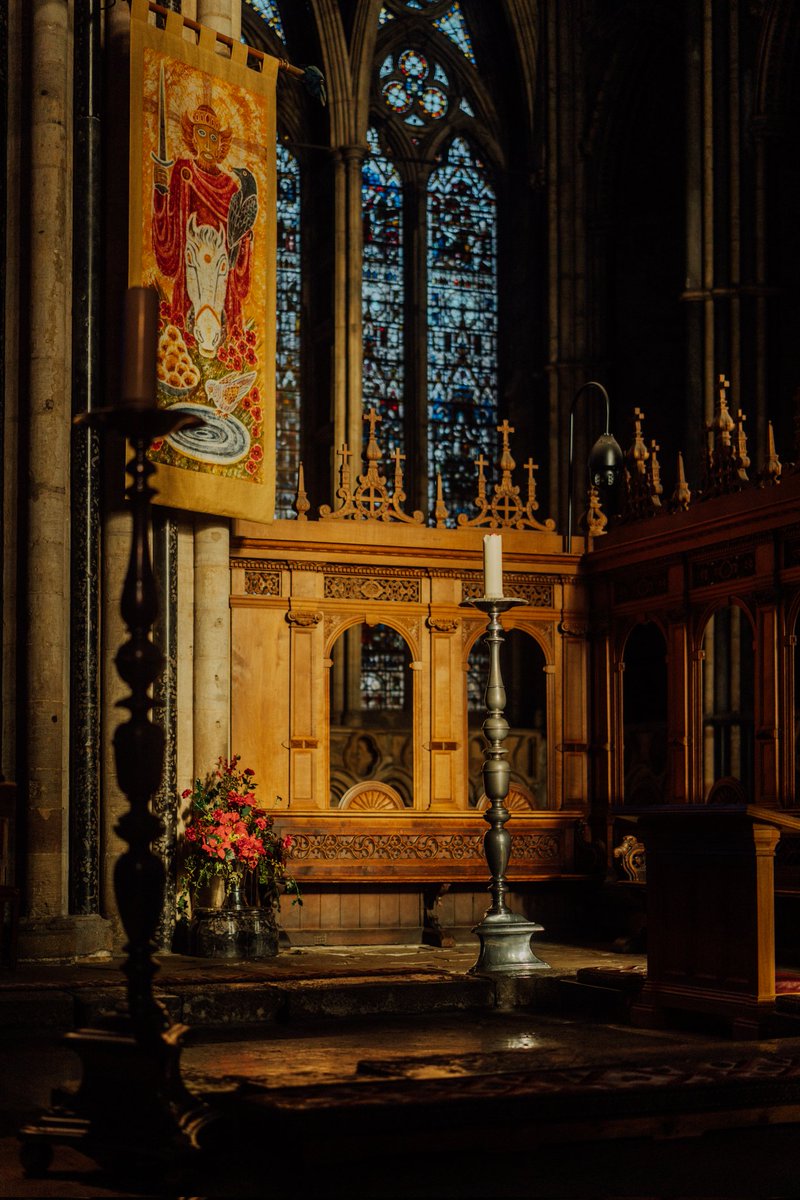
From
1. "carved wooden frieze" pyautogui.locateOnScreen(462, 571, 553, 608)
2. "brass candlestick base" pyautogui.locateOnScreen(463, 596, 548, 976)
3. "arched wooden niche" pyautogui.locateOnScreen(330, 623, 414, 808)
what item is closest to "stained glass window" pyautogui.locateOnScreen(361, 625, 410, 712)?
"arched wooden niche" pyautogui.locateOnScreen(330, 623, 414, 808)

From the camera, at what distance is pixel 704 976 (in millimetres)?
7699

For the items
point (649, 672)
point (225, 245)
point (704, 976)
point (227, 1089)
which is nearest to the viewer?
point (227, 1089)

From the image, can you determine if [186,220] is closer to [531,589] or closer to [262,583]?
[262,583]

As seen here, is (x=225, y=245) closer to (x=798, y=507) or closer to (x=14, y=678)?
(x=14, y=678)

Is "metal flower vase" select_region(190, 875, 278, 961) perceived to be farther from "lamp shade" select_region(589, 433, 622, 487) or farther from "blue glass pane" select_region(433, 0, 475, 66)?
"blue glass pane" select_region(433, 0, 475, 66)

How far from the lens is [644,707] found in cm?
1711

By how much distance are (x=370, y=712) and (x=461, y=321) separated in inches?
180

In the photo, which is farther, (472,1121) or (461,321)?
(461,321)

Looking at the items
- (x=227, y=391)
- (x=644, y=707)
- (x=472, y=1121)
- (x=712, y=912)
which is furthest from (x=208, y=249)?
(x=644, y=707)

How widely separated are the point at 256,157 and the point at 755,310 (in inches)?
224

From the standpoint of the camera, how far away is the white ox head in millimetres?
10727

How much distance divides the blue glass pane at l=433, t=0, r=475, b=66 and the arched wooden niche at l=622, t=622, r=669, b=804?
6.89m

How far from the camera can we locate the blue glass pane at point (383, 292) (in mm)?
19094

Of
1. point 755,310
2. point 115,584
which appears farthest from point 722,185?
point 115,584
